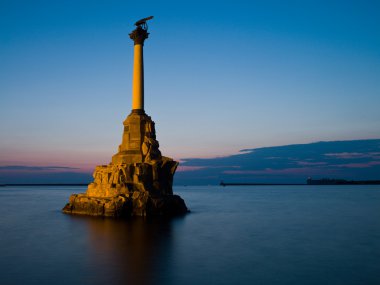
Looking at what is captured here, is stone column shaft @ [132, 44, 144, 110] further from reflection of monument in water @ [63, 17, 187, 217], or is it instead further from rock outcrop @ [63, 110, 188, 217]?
rock outcrop @ [63, 110, 188, 217]

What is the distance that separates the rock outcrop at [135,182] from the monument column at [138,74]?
2.66 ft

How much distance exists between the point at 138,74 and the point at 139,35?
372cm

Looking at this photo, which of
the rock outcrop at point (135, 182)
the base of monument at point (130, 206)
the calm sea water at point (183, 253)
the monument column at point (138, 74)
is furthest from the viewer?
the monument column at point (138, 74)

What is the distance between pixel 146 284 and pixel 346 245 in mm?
13083

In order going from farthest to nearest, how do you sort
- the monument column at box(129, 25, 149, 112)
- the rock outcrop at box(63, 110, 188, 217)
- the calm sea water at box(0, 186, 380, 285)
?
the monument column at box(129, 25, 149, 112) < the rock outcrop at box(63, 110, 188, 217) < the calm sea water at box(0, 186, 380, 285)

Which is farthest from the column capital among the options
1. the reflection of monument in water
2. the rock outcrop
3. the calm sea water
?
the calm sea water

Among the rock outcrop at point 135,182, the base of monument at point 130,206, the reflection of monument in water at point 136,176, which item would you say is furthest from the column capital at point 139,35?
the base of monument at point 130,206

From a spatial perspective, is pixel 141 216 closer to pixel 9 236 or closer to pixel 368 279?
pixel 9 236

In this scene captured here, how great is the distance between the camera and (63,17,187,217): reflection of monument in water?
101 feet

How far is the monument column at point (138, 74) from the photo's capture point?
1364 inches

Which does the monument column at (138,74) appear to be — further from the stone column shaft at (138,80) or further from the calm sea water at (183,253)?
the calm sea water at (183,253)

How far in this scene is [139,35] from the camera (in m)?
34.9

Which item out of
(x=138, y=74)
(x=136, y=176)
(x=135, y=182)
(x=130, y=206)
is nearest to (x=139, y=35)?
(x=138, y=74)

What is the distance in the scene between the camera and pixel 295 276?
13836 millimetres
